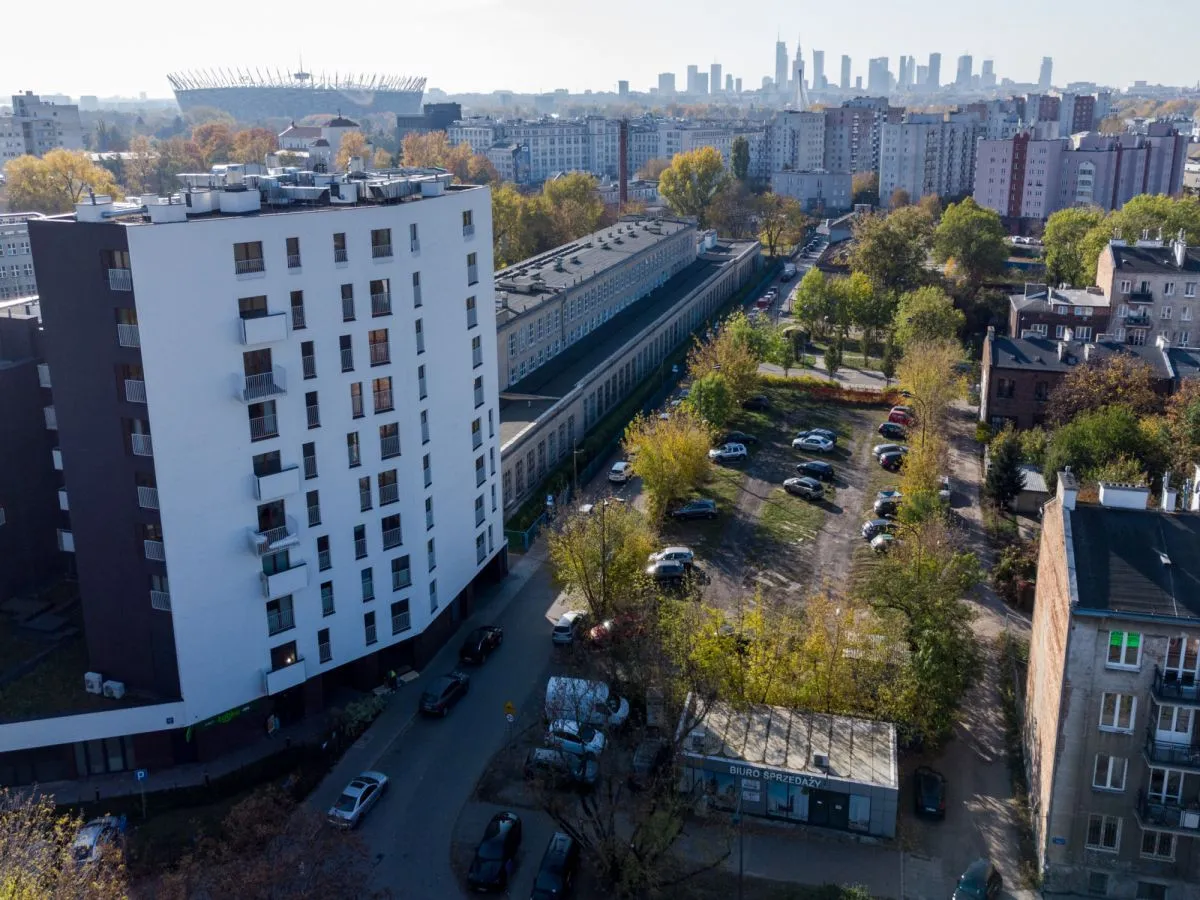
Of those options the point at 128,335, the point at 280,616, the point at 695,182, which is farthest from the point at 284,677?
the point at 695,182

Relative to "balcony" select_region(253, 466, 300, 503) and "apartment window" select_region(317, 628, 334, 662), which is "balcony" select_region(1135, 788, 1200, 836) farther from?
"balcony" select_region(253, 466, 300, 503)

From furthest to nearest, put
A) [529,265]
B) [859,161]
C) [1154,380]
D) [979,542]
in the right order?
[859,161] < [529,265] < [1154,380] < [979,542]

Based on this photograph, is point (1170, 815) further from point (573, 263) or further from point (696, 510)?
point (573, 263)

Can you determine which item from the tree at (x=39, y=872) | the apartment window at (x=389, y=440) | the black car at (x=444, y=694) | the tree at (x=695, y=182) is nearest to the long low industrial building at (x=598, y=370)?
the apartment window at (x=389, y=440)

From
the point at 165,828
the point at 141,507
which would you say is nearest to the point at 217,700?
the point at 165,828

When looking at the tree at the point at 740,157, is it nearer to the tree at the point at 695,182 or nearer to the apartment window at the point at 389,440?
the tree at the point at 695,182

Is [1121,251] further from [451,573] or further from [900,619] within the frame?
[451,573]

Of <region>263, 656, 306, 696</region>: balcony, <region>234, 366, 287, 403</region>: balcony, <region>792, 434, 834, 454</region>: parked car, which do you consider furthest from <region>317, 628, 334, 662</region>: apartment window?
<region>792, 434, 834, 454</region>: parked car

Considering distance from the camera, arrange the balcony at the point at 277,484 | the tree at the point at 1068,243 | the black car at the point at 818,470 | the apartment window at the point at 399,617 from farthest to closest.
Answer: the tree at the point at 1068,243 → the black car at the point at 818,470 → the apartment window at the point at 399,617 → the balcony at the point at 277,484
